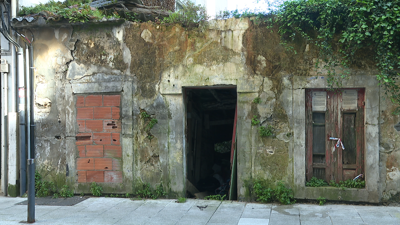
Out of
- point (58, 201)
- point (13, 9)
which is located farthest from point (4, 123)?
point (13, 9)

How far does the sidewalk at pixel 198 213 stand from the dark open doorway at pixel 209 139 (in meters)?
1.27

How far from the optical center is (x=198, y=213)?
5953 mm

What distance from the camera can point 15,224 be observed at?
552 centimetres

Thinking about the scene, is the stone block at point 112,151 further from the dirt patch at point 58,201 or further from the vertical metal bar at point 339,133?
the vertical metal bar at point 339,133

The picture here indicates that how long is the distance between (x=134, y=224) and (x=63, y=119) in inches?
128

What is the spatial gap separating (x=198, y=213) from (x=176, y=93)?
8.09ft

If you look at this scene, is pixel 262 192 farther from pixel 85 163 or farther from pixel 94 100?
pixel 94 100

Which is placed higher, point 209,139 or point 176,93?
point 176,93

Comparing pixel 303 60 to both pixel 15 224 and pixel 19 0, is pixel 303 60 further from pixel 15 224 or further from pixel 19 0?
pixel 19 0

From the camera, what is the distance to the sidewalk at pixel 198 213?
547 centimetres

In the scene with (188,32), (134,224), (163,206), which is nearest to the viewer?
(134,224)

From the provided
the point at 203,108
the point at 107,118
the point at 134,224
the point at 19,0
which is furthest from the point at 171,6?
the point at 134,224

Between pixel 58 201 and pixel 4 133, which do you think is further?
pixel 4 133

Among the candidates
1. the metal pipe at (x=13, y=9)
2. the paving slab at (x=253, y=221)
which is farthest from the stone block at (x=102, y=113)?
the paving slab at (x=253, y=221)
